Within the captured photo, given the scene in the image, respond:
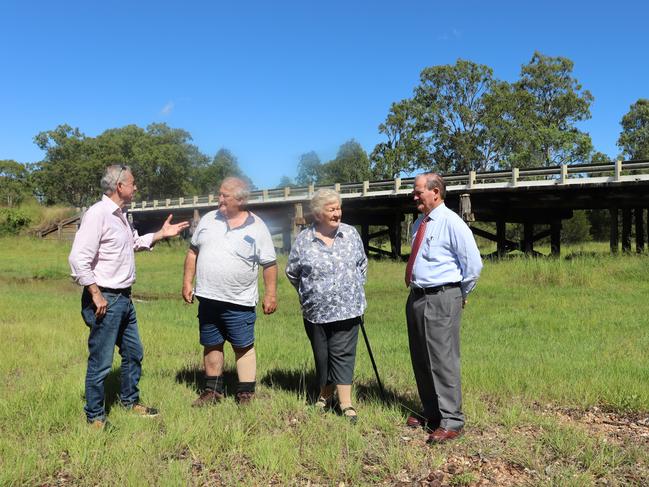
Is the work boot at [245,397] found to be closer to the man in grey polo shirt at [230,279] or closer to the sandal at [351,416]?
the man in grey polo shirt at [230,279]

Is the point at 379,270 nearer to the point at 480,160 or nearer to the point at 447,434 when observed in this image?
the point at 447,434

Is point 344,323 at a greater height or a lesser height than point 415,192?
lesser

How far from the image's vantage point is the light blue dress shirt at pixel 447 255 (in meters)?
3.73

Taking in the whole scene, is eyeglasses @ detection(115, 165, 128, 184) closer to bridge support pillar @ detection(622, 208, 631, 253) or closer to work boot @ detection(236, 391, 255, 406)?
work boot @ detection(236, 391, 255, 406)

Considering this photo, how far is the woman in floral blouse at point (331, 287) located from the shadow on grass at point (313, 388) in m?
0.42

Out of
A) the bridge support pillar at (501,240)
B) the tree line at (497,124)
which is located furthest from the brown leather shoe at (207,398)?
the tree line at (497,124)

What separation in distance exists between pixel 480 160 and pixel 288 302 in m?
35.4

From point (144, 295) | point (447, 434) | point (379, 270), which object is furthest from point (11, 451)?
point (379, 270)

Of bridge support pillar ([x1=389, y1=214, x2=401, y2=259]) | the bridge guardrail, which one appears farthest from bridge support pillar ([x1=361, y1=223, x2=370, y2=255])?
the bridge guardrail

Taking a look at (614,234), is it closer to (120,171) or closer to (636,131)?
(120,171)

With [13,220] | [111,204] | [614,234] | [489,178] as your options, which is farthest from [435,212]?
[13,220]

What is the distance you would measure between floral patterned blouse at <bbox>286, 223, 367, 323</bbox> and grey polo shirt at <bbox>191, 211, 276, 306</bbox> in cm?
33

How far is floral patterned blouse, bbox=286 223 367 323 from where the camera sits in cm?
414

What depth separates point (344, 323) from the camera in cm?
423
